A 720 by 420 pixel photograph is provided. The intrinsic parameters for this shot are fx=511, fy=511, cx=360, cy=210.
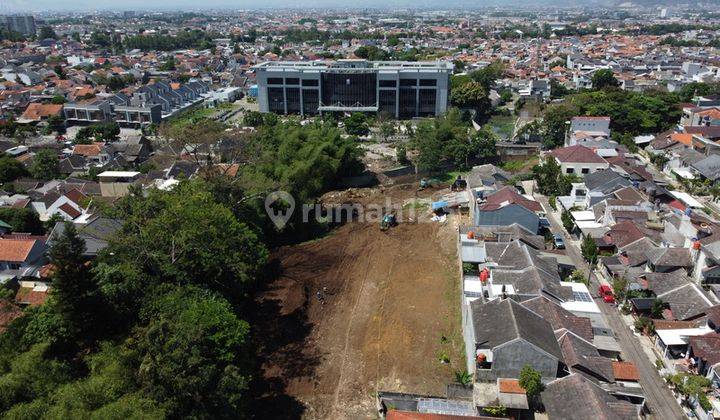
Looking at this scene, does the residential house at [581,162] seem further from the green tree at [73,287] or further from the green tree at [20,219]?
the green tree at [20,219]

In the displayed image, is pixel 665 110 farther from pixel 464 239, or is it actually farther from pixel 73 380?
pixel 73 380

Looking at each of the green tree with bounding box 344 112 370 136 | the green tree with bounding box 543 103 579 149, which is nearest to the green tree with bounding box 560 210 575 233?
the green tree with bounding box 543 103 579 149

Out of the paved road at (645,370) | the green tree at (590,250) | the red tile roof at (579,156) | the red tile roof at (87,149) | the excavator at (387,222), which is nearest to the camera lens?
the paved road at (645,370)

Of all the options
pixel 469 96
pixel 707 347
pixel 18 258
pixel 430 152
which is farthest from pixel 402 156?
pixel 18 258

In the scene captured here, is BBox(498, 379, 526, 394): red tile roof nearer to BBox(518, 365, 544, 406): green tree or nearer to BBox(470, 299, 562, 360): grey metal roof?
BBox(518, 365, 544, 406): green tree

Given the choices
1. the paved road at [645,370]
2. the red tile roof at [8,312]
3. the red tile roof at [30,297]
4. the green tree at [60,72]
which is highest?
the green tree at [60,72]

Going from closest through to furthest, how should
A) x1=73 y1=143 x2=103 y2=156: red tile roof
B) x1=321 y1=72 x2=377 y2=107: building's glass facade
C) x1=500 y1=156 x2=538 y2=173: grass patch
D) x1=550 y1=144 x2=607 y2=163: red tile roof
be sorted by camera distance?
x1=550 y1=144 x2=607 y2=163: red tile roof
x1=500 y1=156 x2=538 y2=173: grass patch
x1=73 y1=143 x2=103 y2=156: red tile roof
x1=321 y1=72 x2=377 y2=107: building's glass facade

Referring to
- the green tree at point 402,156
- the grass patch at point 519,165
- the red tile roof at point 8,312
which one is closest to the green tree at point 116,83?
the green tree at point 402,156
